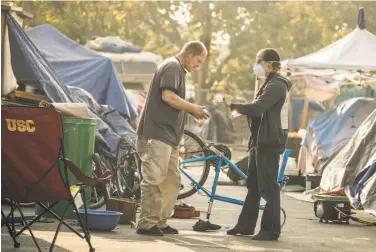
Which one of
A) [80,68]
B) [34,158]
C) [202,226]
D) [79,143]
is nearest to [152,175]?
[202,226]

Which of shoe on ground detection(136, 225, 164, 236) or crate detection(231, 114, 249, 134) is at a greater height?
crate detection(231, 114, 249, 134)

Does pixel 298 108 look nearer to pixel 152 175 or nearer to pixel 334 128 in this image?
pixel 334 128

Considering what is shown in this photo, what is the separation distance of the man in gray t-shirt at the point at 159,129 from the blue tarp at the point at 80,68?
28.8 ft

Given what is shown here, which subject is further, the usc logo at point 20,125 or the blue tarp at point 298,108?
the blue tarp at point 298,108

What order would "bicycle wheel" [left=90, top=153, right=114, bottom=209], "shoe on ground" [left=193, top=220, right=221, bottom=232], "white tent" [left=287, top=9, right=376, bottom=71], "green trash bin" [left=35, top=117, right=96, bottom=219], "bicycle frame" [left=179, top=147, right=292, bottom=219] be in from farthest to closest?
"white tent" [left=287, top=9, right=376, bottom=71], "bicycle wheel" [left=90, top=153, right=114, bottom=209], "bicycle frame" [left=179, top=147, right=292, bottom=219], "green trash bin" [left=35, top=117, right=96, bottom=219], "shoe on ground" [left=193, top=220, right=221, bottom=232]

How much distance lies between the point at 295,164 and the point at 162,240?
12807 millimetres

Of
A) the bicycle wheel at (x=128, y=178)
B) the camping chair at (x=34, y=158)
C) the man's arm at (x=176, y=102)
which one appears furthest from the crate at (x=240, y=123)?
the camping chair at (x=34, y=158)

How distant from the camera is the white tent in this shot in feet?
66.2

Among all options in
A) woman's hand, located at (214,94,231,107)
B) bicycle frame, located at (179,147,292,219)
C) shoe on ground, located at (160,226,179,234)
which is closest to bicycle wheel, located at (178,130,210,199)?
bicycle frame, located at (179,147,292,219)

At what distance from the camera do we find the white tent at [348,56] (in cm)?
2019

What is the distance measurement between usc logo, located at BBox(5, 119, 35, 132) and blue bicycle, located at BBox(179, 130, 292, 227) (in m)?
4.00

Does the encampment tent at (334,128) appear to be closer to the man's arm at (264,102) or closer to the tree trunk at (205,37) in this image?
the man's arm at (264,102)

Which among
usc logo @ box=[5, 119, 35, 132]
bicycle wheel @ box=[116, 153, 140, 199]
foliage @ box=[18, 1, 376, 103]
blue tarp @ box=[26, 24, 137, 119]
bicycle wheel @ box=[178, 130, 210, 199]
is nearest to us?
usc logo @ box=[5, 119, 35, 132]

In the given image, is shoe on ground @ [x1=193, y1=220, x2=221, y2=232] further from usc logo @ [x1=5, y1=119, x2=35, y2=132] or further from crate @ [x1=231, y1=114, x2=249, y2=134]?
usc logo @ [x1=5, y1=119, x2=35, y2=132]
